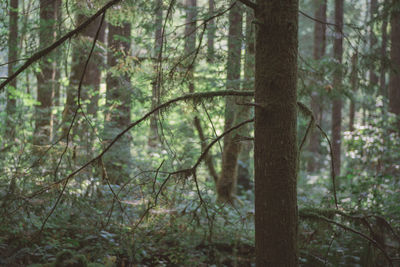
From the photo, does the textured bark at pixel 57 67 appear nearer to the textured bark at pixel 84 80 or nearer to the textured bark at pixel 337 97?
the textured bark at pixel 84 80

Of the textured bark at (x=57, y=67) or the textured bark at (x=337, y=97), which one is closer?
the textured bark at (x=57, y=67)

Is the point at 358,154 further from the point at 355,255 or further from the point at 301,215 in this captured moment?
the point at 301,215

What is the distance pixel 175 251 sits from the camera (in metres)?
5.38

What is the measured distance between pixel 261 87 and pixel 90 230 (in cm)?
394

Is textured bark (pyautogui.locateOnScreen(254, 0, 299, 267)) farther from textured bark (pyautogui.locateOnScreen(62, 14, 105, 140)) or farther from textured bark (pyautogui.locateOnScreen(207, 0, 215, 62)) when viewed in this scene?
textured bark (pyautogui.locateOnScreen(62, 14, 105, 140))

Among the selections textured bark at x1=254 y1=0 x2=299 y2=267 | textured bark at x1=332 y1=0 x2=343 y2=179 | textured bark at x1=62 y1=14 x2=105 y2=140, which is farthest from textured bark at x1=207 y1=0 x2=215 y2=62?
textured bark at x1=332 y1=0 x2=343 y2=179

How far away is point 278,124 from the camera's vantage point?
117 inches

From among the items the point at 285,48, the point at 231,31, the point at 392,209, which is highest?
the point at 231,31

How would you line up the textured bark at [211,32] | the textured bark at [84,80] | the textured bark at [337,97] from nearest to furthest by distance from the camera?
1. the textured bark at [211,32]
2. the textured bark at [84,80]
3. the textured bark at [337,97]

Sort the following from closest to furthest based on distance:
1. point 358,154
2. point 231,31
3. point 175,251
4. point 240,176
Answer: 1. point 175,251
2. point 231,31
3. point 358,154
4. point 240,176

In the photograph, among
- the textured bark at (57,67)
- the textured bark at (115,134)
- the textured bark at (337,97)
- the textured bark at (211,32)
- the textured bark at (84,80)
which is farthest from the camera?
the textured bark at (337,97)

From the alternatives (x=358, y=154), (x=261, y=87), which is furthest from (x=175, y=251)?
(x=358, y=154)

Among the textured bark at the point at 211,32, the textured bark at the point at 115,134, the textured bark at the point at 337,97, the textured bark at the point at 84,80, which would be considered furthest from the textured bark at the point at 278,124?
the textured bark at the point at 337,97

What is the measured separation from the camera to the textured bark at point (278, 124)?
2.94 m
